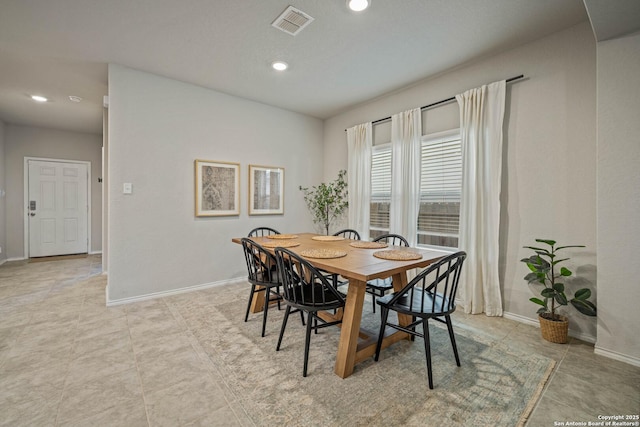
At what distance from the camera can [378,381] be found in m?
1.79

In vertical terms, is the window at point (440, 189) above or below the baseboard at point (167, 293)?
above

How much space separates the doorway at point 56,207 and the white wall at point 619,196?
833 centimetres

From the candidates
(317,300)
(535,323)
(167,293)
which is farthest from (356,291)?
(167,293)

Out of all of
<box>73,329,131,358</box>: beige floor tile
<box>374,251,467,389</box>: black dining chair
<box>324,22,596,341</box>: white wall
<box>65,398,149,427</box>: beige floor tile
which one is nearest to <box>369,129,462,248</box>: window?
<box>324,22,596,341</box>: white wall

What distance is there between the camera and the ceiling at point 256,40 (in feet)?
7.16

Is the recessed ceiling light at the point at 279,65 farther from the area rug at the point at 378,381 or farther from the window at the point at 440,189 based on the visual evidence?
the area rug at the point at 378,381

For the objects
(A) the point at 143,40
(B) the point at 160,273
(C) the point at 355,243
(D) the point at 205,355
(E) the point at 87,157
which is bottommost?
(D) the point at 205,355

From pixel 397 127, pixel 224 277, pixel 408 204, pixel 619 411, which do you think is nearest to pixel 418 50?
pixel 397 127

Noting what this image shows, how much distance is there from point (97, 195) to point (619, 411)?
8268mm

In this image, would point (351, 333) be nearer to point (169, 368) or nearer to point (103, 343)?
point (169, 368)

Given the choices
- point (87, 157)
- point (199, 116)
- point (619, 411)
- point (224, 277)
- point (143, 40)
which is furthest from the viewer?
point (87, 157)

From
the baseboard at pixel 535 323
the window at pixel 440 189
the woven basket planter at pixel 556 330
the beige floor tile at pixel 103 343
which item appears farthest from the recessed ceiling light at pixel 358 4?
the beige floor tile at pixel 103 343

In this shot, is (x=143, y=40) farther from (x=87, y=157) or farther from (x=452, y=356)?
(x=87, y=157)

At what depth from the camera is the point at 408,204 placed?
3.61m
